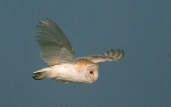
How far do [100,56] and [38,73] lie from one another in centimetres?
47

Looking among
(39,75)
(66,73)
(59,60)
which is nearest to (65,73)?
(66,73)

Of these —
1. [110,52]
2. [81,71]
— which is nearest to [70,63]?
[81,71]

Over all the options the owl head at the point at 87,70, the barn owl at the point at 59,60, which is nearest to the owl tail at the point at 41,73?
the barn owl at the point at 59,60

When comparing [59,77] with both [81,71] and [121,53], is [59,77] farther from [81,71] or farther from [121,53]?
[121,53]

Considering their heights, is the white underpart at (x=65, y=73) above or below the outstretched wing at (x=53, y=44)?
below

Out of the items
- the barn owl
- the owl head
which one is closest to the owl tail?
the barn owl

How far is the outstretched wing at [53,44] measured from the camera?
175cm

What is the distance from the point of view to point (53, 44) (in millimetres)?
1819

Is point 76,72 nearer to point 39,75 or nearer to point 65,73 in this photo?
point 65,73

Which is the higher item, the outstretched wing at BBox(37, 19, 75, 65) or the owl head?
the outstretched wing at BBox(37, 19, 75, 65)

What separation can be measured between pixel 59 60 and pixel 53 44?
6.7 inches

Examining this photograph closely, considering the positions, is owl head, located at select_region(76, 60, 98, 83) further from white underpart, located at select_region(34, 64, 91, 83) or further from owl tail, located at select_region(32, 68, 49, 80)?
owl tail, located at select_region(32, 68, 49, 80)

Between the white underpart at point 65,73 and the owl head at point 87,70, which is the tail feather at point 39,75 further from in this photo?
the owl head at point 87,70

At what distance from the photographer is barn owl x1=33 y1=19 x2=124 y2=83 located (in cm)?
176
